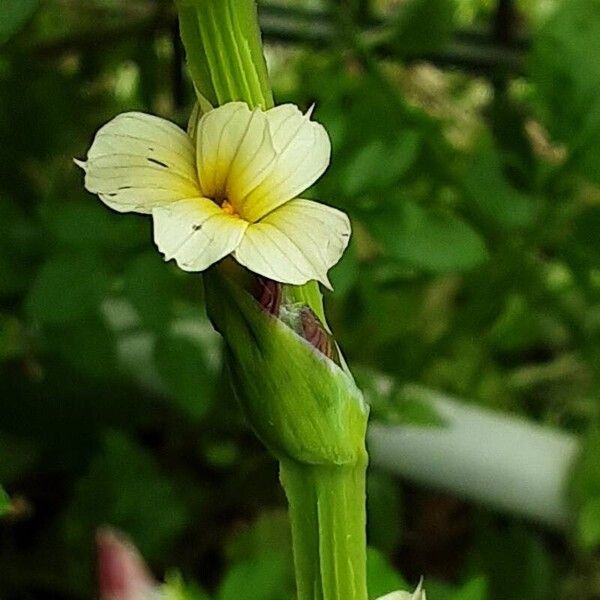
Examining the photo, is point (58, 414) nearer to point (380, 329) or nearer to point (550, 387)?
point (380, 329)

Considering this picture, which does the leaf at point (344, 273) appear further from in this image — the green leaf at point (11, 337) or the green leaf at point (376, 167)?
the green leaf at point (11, 337)

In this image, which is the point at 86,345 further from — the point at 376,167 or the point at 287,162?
the point at 287,162

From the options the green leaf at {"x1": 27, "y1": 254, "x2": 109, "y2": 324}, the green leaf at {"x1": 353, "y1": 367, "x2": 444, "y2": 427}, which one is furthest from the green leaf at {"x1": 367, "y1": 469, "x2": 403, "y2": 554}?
the green leaf at {"x1": 27, "y1": 254, "x2": 109, "y2": 324}

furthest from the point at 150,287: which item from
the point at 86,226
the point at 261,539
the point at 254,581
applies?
the point at 261,539

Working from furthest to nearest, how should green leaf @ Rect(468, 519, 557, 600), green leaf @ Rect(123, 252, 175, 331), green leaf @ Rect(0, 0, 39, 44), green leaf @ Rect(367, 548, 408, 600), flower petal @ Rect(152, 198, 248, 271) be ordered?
green leaf @ Rect(468, 519, 557, 600) → green leaf @ Rect(123, 252, 175, 331) → green leaf @ Rect(367, 548, 408, 600) → green leaf @ Rect(0, 0, 39, 44) → flower petal @ Rect(152, 198, 248, 271)

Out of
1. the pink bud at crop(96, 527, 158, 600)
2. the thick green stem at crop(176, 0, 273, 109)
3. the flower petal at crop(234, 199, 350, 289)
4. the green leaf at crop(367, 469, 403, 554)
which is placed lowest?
the green leaf at crop(367, 469, 403, 554)

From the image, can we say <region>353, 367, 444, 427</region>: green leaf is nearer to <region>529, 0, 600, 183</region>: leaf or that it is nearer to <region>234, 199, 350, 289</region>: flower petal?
<region>529, 0, 600, 183</region>: leaf

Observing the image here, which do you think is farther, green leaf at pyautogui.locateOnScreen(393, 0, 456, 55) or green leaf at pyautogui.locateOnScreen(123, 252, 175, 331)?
green leaf at pyautogui.locateOnScreen(393, 0, 456, 55)
